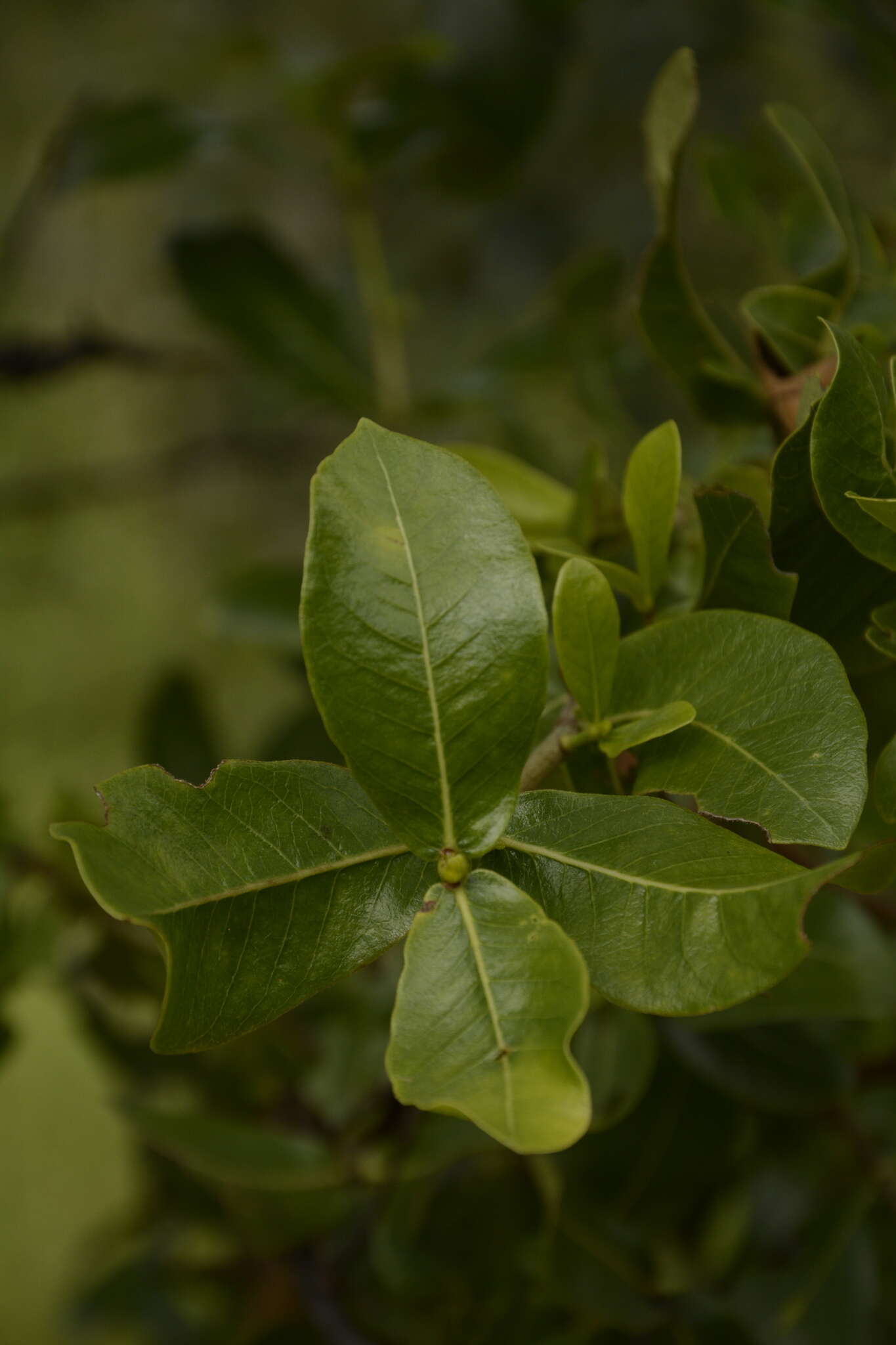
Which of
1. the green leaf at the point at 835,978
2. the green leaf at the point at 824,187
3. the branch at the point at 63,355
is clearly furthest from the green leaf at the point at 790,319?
the branch at the point at 63,355

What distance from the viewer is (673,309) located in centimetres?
38

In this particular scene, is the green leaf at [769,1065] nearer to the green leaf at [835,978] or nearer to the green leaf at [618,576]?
the green leaf at [835,978]

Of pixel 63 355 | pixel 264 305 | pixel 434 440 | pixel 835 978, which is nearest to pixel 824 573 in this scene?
pixel 835 978

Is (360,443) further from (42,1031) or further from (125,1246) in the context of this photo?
(42,1031)

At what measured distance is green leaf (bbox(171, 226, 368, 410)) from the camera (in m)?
0.77

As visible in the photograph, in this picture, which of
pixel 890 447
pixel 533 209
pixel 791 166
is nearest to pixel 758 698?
pixel 890 447

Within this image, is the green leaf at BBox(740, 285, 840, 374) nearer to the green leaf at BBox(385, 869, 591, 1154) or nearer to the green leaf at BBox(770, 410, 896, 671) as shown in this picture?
the green leaf at BBox(770, 410, 896, 671)

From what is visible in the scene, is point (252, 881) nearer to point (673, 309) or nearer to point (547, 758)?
point (547, 758)

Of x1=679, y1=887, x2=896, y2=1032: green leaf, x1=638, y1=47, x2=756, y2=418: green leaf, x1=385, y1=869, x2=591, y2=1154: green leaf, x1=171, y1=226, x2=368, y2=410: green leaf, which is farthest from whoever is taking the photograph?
x1=171, y1=226, x2=368, y2=410: green leaf

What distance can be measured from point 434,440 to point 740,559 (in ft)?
2.70

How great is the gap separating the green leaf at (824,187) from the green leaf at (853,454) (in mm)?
124

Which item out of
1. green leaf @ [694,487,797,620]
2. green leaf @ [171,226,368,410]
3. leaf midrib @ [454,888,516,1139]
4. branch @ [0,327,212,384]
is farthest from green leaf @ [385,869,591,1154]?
branch @ [0,327,212,384]

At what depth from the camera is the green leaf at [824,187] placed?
37cm

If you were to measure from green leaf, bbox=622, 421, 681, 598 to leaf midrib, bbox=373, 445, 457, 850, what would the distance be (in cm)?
9
